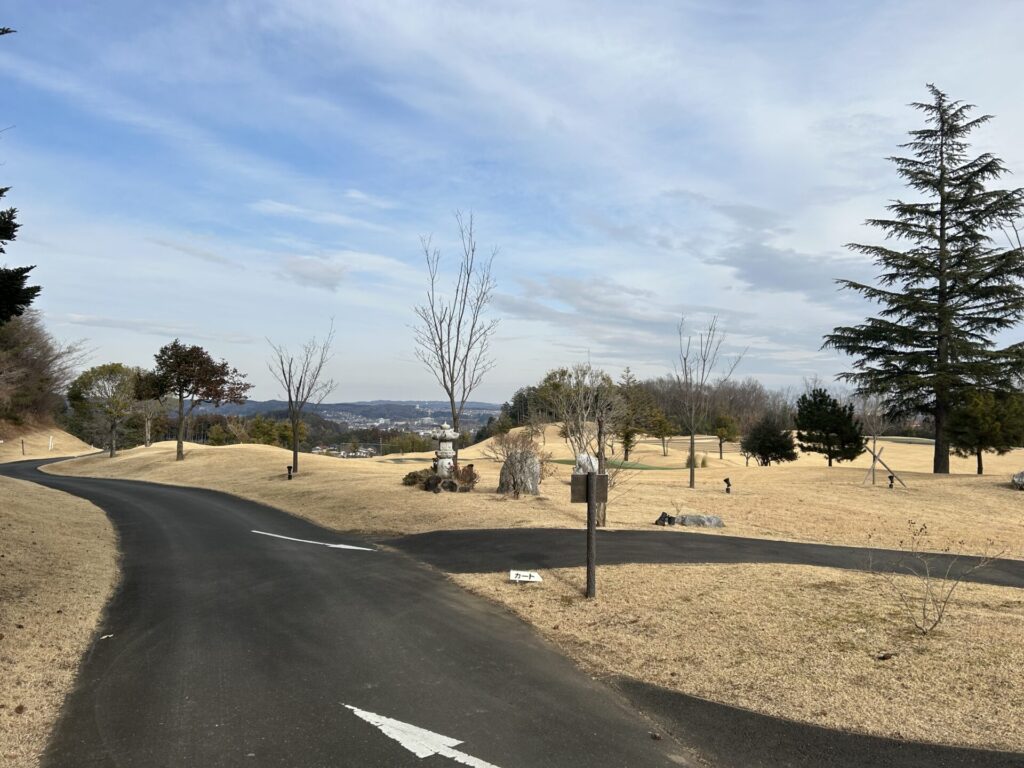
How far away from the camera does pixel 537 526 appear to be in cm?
1317

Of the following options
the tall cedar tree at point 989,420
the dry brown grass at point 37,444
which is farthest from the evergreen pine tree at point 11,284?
the dry brown grass at point 37,444

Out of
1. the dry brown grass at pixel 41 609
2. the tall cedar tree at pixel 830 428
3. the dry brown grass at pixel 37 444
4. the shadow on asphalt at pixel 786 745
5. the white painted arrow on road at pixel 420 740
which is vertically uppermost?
the tall cedar tree at pixel 830 428

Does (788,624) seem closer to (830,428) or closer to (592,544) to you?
(592,544)

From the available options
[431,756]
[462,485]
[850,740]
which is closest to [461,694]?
[431,756]

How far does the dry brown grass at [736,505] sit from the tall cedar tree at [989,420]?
2359mm

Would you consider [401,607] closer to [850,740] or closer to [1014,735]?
[850,740]

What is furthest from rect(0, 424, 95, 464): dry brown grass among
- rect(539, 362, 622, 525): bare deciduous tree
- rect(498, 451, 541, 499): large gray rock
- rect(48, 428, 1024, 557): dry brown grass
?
rect(498, 451, 541, 499): large gray rock

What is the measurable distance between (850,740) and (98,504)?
20.0 m

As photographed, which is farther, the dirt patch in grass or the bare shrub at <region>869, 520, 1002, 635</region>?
the bare shrub at <region>869, 520, 1002, 635</region>

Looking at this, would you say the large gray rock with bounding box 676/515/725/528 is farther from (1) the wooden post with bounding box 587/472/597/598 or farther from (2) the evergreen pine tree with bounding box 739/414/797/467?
(2) the evergreen pine tree with bounding box 739/414/797/467

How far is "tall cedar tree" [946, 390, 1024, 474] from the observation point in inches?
977

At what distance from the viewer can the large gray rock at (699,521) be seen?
1439 centimetres

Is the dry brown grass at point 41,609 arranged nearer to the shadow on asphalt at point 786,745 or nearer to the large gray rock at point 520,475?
the shadow on asphalt at point 786,745

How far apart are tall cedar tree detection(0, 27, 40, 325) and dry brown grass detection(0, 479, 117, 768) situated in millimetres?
3338
